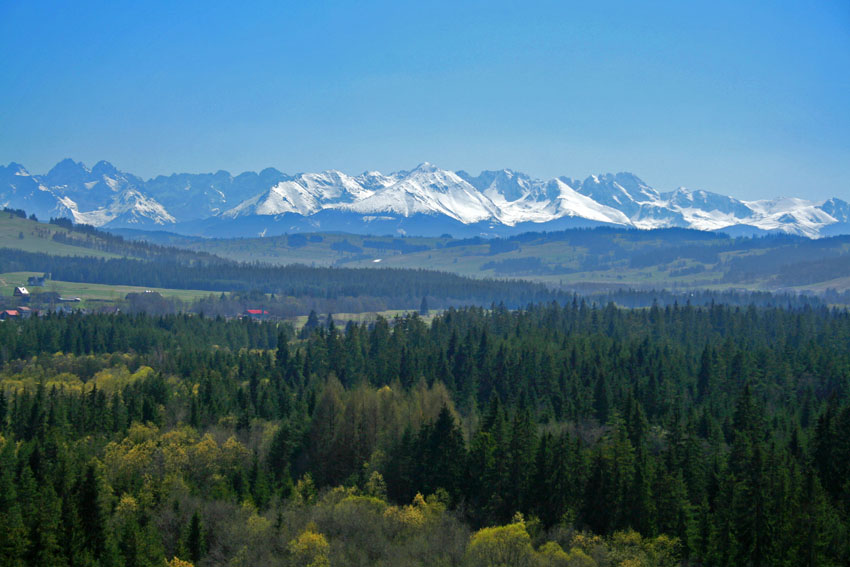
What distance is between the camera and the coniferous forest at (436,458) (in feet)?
220

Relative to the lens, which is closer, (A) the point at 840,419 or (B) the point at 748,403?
(A) the point at 840,419

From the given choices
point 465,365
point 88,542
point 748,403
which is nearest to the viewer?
point 88,542

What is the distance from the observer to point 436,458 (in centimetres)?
8581

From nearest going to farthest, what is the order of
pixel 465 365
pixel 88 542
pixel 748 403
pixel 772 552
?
pixel 772 552 < pixel 88 542 < pixel 748 403 < pixel 465 365

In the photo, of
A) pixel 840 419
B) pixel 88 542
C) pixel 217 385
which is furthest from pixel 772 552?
pixel 217 385

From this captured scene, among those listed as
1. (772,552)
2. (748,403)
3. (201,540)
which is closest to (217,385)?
(201,540)

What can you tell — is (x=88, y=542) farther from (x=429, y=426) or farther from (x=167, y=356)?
(x=167, y=356)

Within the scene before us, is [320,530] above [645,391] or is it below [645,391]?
below

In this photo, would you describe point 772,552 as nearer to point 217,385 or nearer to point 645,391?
point 645,391

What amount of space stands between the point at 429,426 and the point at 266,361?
6368 cm

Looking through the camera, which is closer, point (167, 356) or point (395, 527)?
point (395, 527)

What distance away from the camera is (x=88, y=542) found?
6888 centimetres

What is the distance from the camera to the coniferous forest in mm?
66938

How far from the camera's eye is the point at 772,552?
212 feet
